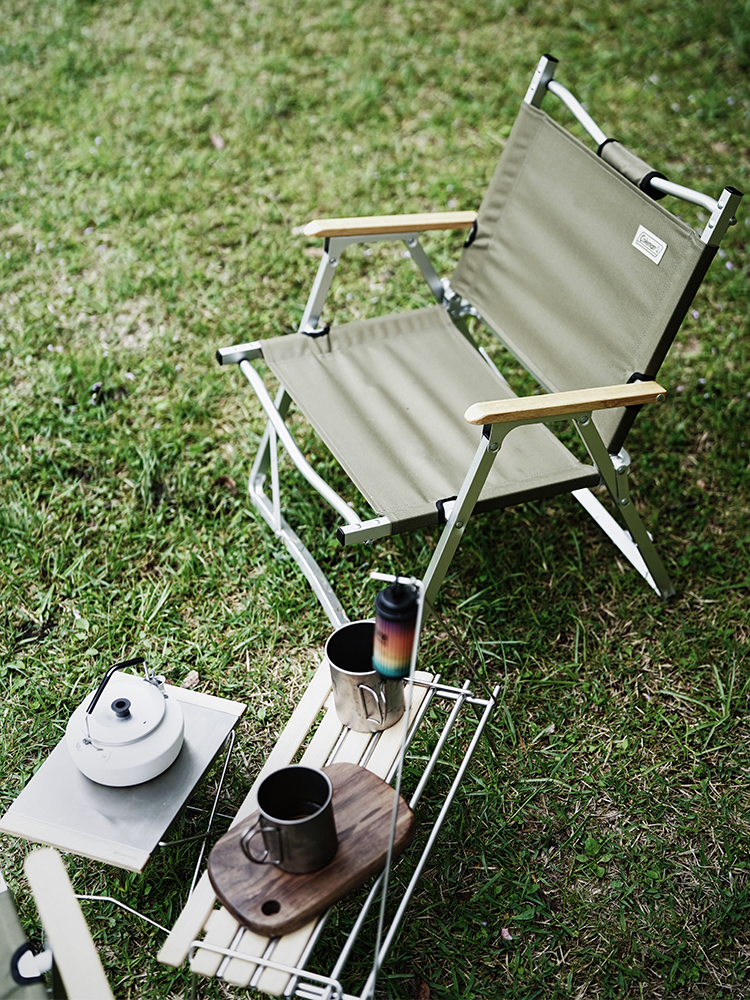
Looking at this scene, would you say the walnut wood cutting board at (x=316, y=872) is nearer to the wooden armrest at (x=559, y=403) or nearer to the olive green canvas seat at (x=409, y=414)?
the olive green canvas seat at (x=409, y=414)

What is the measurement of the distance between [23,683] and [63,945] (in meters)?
0.95

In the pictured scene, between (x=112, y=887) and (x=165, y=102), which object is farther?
(x=165, y=102)

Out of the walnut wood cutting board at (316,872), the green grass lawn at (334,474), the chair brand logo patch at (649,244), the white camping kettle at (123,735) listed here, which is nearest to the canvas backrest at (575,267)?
the chair brand logo patch at (649,244)

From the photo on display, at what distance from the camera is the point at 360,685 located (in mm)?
1861

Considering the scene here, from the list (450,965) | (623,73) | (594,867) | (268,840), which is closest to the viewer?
(268,840)

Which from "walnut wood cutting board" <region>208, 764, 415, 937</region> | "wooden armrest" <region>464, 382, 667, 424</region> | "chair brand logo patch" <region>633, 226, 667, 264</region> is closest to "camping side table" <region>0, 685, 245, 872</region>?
"walnut wood cutting board" <region>208, 764, 415, 937</region>

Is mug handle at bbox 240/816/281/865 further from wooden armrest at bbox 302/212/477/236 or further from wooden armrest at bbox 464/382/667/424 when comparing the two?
wooden armrest at bbox 302/212/477/236

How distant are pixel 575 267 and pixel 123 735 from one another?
5.52ft

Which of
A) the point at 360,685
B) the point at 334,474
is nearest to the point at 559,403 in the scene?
the point at 360,685

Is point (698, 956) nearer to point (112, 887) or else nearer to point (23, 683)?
point (112, 887)

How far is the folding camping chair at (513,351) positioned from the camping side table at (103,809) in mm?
623

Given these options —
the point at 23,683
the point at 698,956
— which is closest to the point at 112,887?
the point at 23,683

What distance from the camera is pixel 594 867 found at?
216 cm

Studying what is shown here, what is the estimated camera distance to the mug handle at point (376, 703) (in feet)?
6.13
